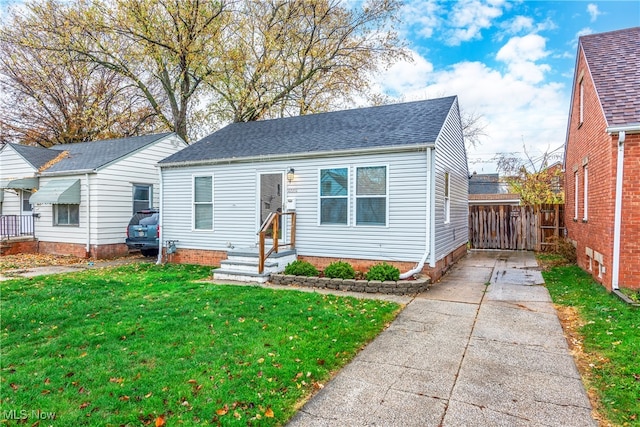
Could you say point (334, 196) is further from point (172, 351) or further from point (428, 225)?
point (172, 351)

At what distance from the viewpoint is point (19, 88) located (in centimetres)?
1870

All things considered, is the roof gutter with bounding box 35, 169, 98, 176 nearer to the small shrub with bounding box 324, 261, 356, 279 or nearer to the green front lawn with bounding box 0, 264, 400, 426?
the green front lawn with bounding box 0, 264, 400, 426

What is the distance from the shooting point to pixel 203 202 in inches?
399

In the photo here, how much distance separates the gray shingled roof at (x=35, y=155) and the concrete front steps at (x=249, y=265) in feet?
31.9

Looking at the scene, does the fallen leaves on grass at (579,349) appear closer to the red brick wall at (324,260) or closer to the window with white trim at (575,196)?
the red brick wall at (324,260)

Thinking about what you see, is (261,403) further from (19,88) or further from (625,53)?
(19,88)

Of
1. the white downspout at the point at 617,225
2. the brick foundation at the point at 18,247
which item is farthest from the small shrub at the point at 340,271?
the brick foundation at the point at 18,247

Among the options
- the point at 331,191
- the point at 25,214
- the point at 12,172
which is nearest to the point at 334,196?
the point at 331,191

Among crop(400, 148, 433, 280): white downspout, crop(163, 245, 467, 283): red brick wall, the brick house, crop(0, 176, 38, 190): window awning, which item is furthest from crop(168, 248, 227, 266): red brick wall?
the brick house

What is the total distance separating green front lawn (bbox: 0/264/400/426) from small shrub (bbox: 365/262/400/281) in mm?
1084

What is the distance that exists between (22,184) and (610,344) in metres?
16.6

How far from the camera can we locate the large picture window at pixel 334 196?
833cm

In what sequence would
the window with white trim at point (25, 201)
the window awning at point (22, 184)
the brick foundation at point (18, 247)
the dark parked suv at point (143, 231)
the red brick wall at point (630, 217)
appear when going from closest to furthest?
the red brick wall at point (630, 217) → the dark parked suv at point (143, 231) → the brick foundation at point (18, 247) → the window awning at point (22, 184) → the window with white trim at point (25, 201)

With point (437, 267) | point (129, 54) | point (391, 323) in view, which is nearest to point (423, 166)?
point (437, 267)
